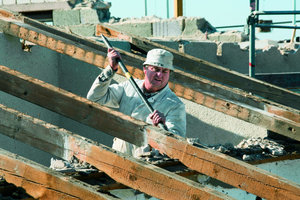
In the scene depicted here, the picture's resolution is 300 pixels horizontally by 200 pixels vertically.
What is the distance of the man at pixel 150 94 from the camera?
4.57 metres

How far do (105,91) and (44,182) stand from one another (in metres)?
1.75

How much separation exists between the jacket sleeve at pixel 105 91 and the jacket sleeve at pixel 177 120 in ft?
1.62

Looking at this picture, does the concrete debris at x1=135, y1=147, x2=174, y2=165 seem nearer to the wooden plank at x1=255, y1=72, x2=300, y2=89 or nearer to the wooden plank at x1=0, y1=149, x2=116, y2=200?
the wooden plank at x1=0, y1=149, x2=116, y2=200

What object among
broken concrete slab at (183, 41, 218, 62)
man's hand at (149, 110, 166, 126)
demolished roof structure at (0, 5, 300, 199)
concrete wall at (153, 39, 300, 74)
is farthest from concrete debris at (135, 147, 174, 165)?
broken concrete slab at (183, 41, 218, 62)

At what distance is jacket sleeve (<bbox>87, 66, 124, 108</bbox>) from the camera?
4.62m

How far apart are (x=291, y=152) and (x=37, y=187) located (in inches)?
103

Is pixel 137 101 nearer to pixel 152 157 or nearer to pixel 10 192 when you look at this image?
pixel 152 157

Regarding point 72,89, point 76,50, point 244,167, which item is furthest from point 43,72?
point 244,167

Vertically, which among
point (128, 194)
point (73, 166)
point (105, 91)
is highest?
point (105, 91)

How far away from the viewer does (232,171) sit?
11.6 ft

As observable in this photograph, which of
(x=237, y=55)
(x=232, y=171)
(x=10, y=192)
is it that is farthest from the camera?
(x=237, y=55)

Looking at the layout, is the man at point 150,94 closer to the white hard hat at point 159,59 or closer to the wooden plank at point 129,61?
the white hard hat at point 159,59

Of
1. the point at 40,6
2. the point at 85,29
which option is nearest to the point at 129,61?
the point at 85,29

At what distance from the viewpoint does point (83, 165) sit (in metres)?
3.90
